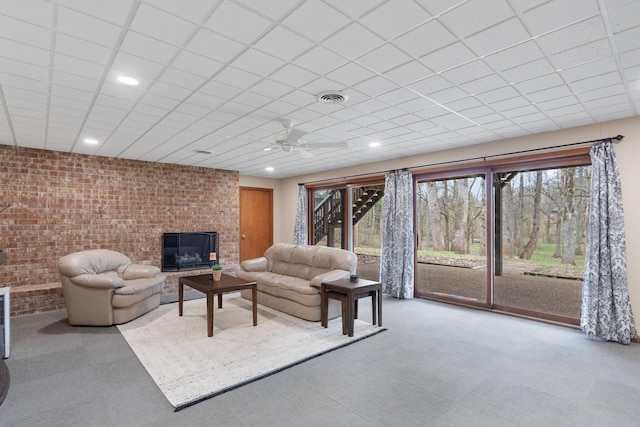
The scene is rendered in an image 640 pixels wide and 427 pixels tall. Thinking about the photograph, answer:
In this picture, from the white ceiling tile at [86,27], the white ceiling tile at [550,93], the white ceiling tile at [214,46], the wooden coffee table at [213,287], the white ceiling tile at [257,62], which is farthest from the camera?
the wooden coffee table at [213,287]

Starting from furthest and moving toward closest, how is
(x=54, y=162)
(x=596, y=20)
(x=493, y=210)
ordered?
(x=54, y=162)
(x=493, y=210)
(x=596, y=20)

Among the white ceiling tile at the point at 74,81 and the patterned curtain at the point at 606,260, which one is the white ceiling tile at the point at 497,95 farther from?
the white ceiling tile at the point at 74,81

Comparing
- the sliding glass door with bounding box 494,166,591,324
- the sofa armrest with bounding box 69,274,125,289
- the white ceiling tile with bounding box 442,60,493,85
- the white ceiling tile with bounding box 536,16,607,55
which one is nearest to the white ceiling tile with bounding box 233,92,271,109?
A: the white ceiling tile with bounding box 442,60,493,85

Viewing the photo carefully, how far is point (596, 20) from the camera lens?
194 centimetres

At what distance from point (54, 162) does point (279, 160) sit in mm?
3704

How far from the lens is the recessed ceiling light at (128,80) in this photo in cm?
270

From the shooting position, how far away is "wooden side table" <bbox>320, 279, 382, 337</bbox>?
3.93 metres

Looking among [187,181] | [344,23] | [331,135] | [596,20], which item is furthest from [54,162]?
[596,20]

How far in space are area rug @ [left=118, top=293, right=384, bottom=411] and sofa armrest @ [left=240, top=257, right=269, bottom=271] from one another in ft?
2.97

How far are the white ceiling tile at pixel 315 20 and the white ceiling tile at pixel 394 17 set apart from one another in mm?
161

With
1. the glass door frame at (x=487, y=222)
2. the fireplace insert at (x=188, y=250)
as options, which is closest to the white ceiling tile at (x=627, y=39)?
the glass door frame at (x=487, y=222)

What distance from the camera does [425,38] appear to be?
213 cm

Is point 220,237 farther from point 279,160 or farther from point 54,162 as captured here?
point 54,162

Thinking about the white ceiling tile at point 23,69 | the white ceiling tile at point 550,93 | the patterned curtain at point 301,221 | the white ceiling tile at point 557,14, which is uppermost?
the white ceiling tile at point 557,14
